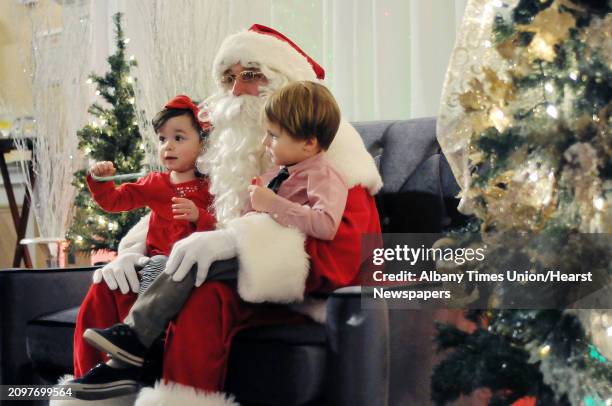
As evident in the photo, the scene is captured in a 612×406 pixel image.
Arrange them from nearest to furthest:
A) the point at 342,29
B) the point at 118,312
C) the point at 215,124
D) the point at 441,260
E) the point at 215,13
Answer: the point at 441,260 → the point at 118,312 → the point at 215,124 → the point at 342,29 → the point at 215,13

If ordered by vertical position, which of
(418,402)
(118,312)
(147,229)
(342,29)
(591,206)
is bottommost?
(418,402)

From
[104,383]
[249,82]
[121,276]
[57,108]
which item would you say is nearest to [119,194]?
[121,276]

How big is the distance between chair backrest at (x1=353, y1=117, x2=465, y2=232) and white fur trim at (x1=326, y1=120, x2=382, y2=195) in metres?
0.20

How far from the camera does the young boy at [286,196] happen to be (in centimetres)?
187

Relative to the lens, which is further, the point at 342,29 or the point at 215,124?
the point at 342,29

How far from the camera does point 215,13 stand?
3621mm

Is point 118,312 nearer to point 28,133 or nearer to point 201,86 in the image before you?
point 201,86

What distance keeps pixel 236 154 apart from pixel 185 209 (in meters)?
0.23

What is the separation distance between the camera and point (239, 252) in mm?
1906

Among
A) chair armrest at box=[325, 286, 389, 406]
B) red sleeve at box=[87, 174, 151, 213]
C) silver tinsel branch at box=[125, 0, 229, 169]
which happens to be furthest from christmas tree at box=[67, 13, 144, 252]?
chair armrest at box=[325, 286, 389, 406]

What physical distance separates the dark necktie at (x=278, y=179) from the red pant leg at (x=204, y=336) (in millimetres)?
322

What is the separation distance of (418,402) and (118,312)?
85 cm

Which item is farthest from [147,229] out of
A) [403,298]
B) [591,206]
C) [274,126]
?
[591,206]

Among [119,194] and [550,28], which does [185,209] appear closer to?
[119,194]
